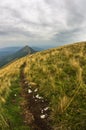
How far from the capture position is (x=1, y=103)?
11820mm

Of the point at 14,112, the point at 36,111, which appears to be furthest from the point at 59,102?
the point at 14,112

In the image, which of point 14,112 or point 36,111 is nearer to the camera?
point 36,111

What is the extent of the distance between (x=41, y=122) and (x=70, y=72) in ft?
22.0

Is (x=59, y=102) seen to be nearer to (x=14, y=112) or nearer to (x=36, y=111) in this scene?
(x=36, y=111)

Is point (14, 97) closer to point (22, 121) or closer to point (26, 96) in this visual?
point (26, 96)

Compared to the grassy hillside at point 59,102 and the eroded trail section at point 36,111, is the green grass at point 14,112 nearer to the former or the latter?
the grassy hillside at point 59,102

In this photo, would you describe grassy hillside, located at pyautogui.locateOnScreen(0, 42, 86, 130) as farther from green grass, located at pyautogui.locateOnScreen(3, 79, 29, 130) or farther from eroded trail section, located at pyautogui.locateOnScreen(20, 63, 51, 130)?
eroded trail section, located at pyautogui.locateOnScreen(20, 63, 51, 130)

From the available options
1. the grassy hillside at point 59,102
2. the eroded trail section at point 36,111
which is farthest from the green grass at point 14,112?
the eroded trail section at point 36,111

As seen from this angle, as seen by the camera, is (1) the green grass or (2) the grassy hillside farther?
(1) the green grass

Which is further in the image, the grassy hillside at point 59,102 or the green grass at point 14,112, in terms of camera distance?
the green grass at point 14,112

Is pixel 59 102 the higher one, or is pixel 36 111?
pixel 59 102

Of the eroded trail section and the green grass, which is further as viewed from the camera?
the green grass

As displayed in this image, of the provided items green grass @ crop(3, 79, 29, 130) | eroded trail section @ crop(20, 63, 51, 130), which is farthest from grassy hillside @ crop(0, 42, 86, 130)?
eroded trail section @ crop(20, 63, 51, 130)

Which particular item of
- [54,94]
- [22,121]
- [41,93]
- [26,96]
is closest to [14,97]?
[26,96]
